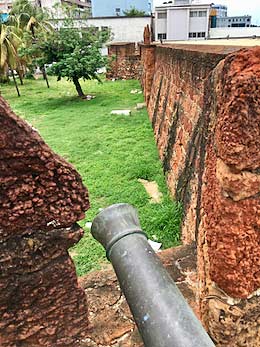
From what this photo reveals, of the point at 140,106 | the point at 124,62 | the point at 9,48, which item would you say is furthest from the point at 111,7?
the point at 140,106

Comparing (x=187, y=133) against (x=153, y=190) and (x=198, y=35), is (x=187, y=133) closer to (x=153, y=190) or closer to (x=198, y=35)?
(x=153, y=190)

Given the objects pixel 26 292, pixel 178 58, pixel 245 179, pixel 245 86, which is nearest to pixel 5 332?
pixel 26 292

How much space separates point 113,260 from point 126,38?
25.4m

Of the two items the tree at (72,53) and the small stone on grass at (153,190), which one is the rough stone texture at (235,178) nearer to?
the small stone on grass at (153,190)

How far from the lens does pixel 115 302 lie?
7.16 ft

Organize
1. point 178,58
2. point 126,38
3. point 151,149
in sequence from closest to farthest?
1. point 178,58
2. point 151,149
3. point 126,38

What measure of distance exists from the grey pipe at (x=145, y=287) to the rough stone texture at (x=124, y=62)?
18.9 m

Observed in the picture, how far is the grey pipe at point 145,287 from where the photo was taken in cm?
112

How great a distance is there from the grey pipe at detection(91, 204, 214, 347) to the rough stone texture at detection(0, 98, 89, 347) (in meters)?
0.19

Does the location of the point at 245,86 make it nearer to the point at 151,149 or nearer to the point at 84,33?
the point at 151,149

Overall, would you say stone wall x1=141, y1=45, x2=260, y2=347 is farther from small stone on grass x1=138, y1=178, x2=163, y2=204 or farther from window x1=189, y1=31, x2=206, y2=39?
window x1=189, y1=31, x2=206, y2=39

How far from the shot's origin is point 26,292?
1487 millimetres

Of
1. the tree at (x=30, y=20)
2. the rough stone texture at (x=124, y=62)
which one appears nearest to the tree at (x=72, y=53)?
the tree at (x=30, y=20)

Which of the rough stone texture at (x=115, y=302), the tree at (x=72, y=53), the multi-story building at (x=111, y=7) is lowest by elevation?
the rough stone texture at (x=115, y=302)
